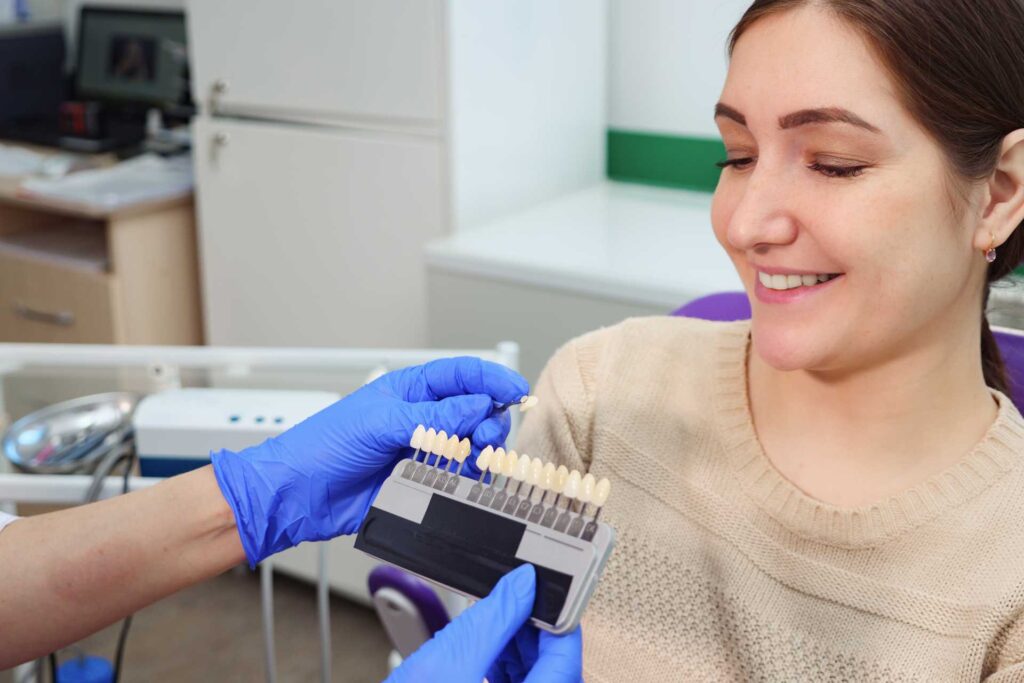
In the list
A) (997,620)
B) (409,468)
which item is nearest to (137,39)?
(409,468)

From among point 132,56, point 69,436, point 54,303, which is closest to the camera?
point 69,436

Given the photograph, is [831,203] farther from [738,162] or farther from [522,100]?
[522,100]

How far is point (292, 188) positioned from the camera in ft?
7.82

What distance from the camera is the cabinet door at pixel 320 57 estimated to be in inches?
82.8

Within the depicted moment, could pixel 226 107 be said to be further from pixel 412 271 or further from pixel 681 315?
pixel 681 315

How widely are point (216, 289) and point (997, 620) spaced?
6.69ft

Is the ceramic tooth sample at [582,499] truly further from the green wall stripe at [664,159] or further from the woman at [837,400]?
the green wall stripe at [664,159]

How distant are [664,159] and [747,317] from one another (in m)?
1.22

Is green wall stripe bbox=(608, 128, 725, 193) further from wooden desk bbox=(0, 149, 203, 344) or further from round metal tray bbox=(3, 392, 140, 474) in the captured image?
round metal tray bbox=(3, 392, 140, 474)

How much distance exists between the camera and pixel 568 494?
2.73 ft

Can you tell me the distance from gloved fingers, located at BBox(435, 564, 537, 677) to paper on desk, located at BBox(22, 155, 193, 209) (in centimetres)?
203

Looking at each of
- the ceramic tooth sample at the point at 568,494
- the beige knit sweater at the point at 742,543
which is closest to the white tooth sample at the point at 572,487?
the ceramic tooth sample at the point at 568,494

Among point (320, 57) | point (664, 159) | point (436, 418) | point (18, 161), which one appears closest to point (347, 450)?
point (436, 418)

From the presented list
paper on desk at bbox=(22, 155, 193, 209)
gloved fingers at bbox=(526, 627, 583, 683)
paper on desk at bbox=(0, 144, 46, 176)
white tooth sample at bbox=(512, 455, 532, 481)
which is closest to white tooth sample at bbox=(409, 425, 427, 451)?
white tooth sample at bbox=(512, 455, 532, 481)
